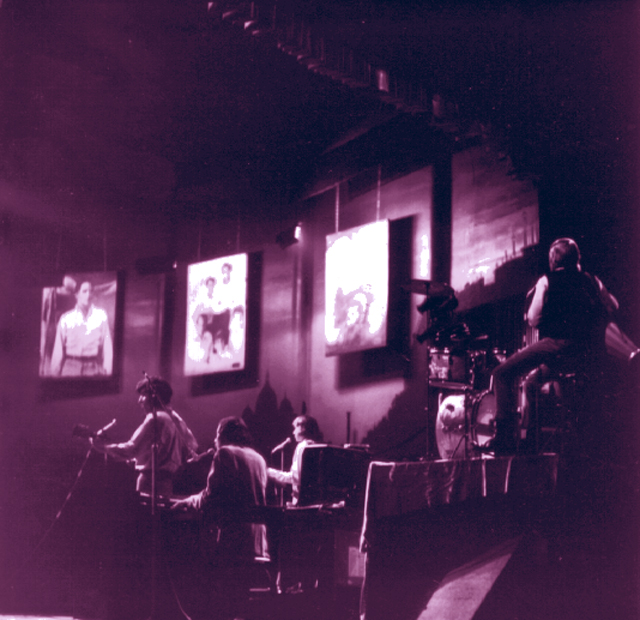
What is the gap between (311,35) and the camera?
13.9 feet

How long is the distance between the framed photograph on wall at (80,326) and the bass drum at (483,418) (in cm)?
262

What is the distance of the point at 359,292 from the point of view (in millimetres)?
4871

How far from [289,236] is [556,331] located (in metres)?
2.19

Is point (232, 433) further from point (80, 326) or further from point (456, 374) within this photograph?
point (456, 374)

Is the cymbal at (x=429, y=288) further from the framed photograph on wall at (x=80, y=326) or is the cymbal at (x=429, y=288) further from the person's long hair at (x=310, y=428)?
the framed photograph on wall at (x=80, y=326)

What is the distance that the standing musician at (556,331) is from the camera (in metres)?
3.78

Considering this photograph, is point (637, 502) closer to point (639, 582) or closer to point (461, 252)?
point (639, 582)

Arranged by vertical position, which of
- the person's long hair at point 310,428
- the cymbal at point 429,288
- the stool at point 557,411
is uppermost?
the cymbal at point 429,288

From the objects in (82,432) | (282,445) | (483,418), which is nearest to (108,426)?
(82,432)

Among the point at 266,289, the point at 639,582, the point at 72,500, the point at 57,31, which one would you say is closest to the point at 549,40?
the point at 266,289

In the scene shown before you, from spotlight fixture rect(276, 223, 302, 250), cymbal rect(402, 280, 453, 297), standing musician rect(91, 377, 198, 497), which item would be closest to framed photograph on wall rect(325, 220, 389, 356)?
cymbal rect(402, 280, 453, 297)

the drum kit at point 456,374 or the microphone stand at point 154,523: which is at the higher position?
the drum kit at point 456,374

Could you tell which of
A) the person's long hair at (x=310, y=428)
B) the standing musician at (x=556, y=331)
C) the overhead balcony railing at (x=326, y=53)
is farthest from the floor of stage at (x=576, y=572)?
the overhead balcony railing at (x=326, y=53)

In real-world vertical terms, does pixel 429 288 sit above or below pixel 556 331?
above
